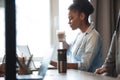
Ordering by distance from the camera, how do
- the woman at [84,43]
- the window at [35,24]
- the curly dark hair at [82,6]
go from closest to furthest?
the woman at [84,43] → the curly dark hair at [82,6] → the window at [35,24]

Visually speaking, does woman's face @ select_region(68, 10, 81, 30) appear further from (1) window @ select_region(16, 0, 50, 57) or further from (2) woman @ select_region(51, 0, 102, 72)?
(1) window @ select_region(16, 0, 50, 57)

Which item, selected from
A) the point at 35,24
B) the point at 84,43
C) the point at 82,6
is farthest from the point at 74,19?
the point at 35,24

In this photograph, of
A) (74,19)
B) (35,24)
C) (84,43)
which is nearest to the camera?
(84,43)

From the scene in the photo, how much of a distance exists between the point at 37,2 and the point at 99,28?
909mm

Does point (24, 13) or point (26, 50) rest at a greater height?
point (24, 13)

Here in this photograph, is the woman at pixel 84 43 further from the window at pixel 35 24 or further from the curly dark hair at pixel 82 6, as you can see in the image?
the window at pixel 35 24

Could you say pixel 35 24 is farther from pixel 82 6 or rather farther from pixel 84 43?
pixel 84 43

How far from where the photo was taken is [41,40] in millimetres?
3500

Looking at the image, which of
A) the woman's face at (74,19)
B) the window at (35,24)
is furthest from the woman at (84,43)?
the window at (35,24)

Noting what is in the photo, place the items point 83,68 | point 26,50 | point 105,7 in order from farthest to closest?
point 105,7, point 83,68, point 26,50

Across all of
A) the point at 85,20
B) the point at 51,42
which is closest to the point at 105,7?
the point at 51,42

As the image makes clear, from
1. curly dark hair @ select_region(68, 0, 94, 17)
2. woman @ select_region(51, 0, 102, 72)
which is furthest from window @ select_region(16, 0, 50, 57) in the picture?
curly dark hair @ select_region(68, 0, 94, 17)

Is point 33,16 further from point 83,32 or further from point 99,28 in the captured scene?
point 83,32

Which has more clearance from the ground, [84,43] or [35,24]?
[35,24]
